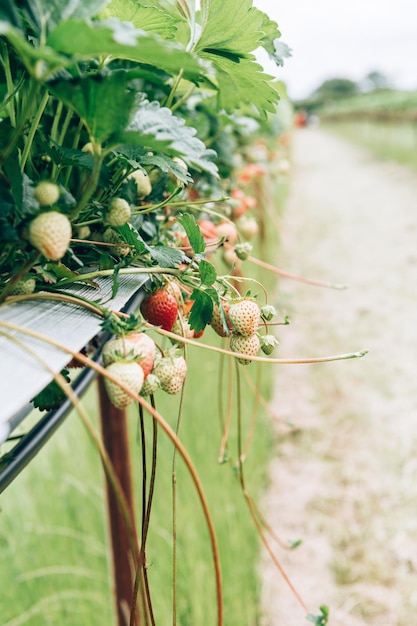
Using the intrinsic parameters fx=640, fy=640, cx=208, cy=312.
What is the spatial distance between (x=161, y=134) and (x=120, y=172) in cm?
14

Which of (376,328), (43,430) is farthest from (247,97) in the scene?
(376,328)

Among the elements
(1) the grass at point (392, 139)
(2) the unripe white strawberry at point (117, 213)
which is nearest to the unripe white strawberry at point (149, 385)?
(2) the unripe white strawberry at point (117, 213)

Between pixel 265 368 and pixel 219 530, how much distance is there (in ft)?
4.01

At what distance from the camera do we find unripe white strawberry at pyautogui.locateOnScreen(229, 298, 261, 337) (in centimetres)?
49

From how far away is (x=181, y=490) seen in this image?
157 cm

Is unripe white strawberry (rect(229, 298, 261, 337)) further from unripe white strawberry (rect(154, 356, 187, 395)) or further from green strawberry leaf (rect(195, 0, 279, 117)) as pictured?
green strawberry leaf (rect(195, 0, 279, 117))

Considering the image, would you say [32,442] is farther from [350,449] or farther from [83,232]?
[350,449]

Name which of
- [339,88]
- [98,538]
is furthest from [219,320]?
[339,88]

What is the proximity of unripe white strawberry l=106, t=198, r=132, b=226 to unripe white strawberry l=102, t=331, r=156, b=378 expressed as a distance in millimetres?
81

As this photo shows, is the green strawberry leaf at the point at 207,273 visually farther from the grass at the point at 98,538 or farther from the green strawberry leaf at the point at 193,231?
the grass at the point at 98,538

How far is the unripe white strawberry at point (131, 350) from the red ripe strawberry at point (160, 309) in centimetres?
8

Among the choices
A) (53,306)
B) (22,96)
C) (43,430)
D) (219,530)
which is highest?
(22,96)

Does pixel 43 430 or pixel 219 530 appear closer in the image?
pixel 43 430

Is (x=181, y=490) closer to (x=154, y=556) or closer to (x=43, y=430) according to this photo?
(x=154, y=556)
